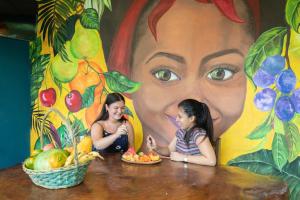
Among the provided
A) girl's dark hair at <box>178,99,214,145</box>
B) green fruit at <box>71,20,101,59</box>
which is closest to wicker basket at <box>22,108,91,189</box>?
girl's dark hair at <box>178,99,214,145</box>

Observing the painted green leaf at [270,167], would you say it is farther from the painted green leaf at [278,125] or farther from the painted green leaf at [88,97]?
the painted green leaf at [88,97]

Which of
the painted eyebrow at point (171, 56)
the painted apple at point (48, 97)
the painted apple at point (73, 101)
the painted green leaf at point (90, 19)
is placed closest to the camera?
the painted eyebrow at point (171, 56)

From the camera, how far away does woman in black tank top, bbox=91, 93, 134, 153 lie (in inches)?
104

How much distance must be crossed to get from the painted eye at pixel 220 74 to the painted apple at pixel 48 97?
6.38 ft

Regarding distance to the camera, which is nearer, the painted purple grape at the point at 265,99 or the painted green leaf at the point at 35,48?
the painted purple grape at the point at 265,99

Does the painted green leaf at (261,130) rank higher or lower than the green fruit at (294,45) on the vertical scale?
lower

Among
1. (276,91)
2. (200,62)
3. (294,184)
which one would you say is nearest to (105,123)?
(200,62)

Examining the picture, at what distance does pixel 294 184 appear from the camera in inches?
116

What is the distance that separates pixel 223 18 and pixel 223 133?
1156mm

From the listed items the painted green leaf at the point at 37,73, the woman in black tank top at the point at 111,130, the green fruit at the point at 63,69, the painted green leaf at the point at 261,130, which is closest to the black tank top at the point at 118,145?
the woman in black tank top at the point at 111,130

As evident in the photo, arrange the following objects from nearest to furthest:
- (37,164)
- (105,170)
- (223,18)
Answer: (37,164) → (105,170) → (223,18)

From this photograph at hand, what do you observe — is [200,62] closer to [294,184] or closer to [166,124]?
[166,124]

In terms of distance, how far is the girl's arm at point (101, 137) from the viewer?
2605mm

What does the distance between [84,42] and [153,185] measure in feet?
8.32
